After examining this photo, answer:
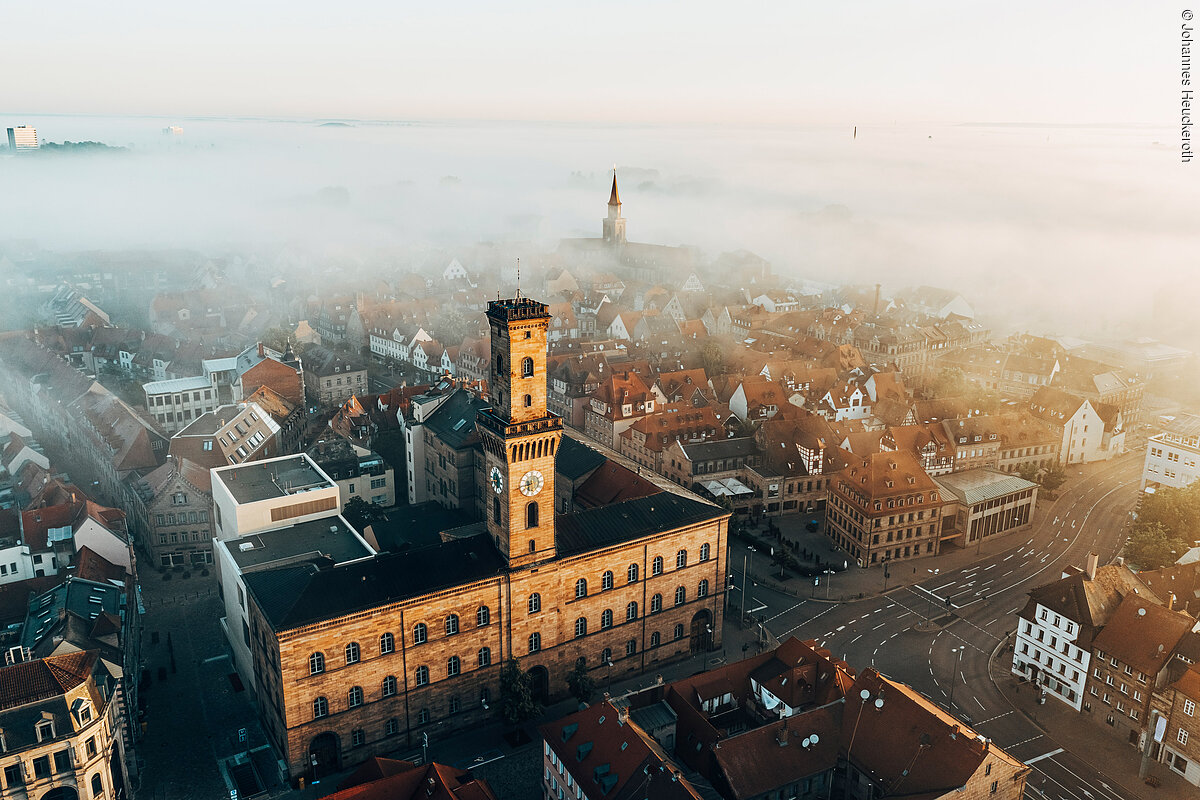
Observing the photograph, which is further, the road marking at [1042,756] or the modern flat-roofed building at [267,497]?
the modern flat-roofed building at [267,497]

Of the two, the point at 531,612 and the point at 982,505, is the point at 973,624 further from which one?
the point at 531,612

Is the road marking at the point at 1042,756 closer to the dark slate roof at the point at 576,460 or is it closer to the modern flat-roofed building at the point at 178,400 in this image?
the dark slate roof at the point at 576,460

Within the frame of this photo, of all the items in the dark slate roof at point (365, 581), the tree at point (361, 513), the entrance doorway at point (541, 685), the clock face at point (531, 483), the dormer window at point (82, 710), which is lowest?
the entrance doorway at point (541, 685)

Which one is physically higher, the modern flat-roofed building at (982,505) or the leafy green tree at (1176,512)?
the leafy green tree at (1176,512)

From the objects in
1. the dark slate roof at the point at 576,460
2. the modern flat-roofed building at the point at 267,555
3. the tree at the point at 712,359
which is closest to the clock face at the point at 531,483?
the modern flat-roofed building at the point at 267,555

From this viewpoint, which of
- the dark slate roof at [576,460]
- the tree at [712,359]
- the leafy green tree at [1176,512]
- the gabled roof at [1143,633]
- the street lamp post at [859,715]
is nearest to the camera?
the street lamp post at [859,715]

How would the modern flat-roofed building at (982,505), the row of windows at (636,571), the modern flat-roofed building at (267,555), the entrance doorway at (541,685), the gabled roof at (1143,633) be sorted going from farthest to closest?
the modern flat-roofed building at (982,505)
the modern flat-roofed building at (267,555)
the row of windows at (636,571)
the entrance doorway at (541,685)
the gabled roof at (1143,633)

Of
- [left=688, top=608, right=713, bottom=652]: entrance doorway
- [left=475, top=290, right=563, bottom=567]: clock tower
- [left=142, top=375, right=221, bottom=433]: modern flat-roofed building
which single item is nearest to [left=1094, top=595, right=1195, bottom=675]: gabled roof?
[left=688, top=608, right=713, bottom=652]: entrance doorway
